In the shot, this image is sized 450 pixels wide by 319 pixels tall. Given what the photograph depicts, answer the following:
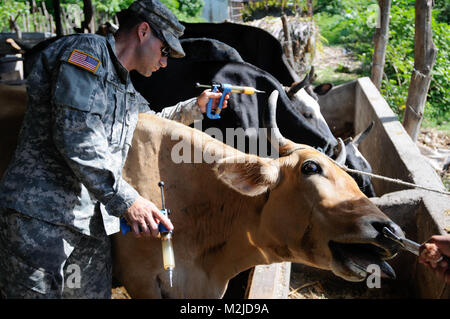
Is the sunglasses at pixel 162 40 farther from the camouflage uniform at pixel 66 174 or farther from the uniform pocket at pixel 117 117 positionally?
the uniform pocket at pixel 117 117

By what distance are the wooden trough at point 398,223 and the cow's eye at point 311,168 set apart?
4.78 feet

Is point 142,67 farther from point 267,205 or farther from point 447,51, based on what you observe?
point 447,51

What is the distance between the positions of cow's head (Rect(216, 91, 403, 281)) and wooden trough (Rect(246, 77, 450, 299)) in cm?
112

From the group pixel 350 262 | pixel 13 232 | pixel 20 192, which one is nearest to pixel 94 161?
pixel 20 192

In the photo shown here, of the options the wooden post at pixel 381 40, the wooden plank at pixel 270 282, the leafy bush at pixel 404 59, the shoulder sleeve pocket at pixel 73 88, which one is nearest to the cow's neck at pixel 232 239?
the wooden plank at pixel 270 282

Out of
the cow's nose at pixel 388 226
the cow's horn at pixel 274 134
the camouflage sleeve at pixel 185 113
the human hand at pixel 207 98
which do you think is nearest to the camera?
the cow's nose at pixel 388 226

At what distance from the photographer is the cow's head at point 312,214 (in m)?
2.37

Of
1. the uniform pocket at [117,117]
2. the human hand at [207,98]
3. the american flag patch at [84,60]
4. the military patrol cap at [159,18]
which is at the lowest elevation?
the human hand at [207,98]

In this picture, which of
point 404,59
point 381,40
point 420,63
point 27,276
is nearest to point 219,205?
point 27,276

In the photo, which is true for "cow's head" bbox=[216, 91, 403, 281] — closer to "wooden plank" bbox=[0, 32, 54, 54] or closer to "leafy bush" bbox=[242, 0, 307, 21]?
"wooden plank" bbox=[0, 32, 54, 54]

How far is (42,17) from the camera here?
1377 centimetres

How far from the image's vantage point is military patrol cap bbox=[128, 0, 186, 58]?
2680 mm

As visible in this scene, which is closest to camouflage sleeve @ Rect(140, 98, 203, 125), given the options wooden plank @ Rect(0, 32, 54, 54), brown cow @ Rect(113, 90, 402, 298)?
brown cow @ Rect(113, 90, 402, 298)

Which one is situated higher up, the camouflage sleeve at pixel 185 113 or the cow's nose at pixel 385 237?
the camouflage sleeve at pixel 185 113
